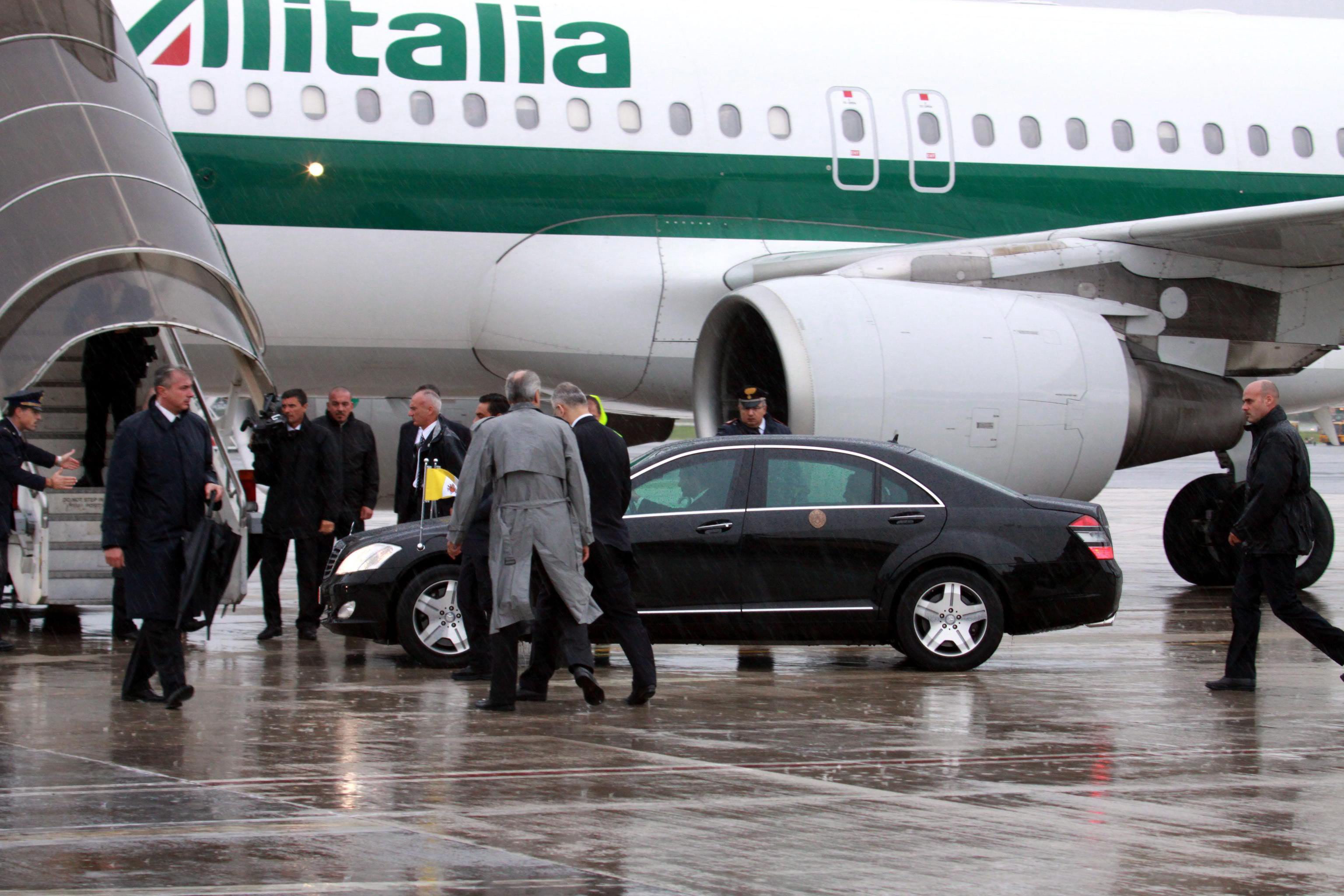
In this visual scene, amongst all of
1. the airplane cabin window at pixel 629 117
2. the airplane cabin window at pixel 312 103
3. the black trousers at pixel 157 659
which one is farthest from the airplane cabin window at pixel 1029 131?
the black trousers at pixel 157 659

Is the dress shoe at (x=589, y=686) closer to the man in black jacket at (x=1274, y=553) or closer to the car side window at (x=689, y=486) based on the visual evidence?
the car side window at (x=689, y=486)

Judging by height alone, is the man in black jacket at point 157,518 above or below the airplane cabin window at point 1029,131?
below

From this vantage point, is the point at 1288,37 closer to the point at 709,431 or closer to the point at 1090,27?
the point at 1090,27

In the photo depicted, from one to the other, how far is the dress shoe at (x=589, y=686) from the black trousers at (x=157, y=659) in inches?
71.8

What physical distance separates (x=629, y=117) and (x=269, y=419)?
4.26m

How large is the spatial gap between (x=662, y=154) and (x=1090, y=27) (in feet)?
14.7

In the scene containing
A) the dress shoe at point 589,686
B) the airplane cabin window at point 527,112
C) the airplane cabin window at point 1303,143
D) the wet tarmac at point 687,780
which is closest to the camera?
the wet tarmac at point 687,780

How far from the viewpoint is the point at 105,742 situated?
7426 mm

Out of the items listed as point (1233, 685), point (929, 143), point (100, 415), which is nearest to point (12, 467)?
point (100, 415)

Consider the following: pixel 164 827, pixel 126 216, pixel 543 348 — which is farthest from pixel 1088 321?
pixel 164 827

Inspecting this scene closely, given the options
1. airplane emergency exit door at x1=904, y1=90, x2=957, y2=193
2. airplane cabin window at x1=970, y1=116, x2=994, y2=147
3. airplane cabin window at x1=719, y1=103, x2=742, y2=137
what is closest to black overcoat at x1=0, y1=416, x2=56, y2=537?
airplane cabin window at x1=719, y1=103, x2=742, y2=137

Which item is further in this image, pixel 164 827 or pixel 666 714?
pixel 666 714

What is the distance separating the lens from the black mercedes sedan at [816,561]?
9992 millimetres

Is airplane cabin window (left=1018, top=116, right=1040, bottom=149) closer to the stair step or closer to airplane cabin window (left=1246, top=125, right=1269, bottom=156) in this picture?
airplane cabin window (left=1246, top=125, right=1269, bottom=156)
